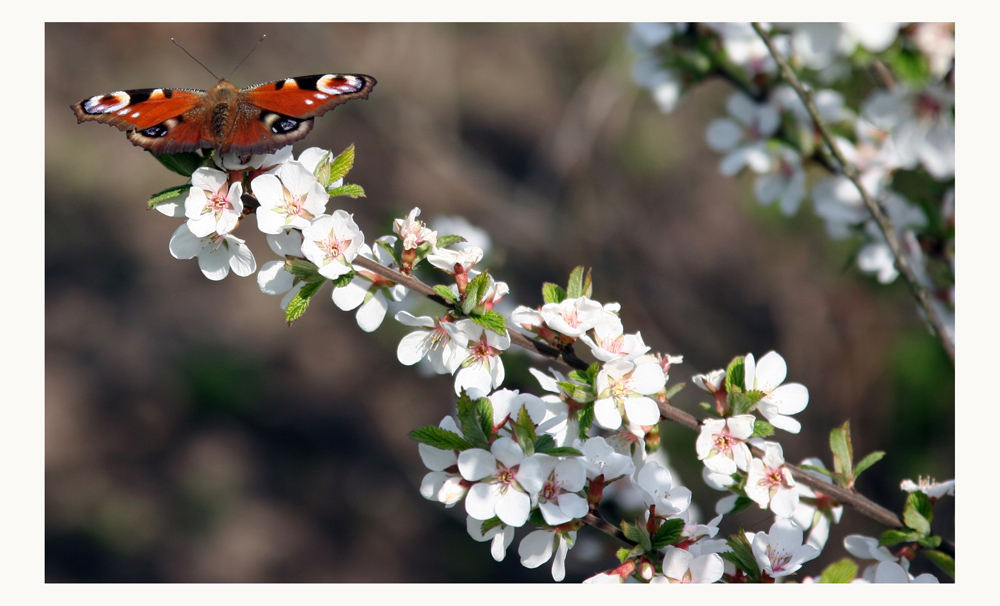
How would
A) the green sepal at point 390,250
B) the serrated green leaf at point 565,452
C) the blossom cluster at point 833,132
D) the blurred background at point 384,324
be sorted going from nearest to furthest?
the serrated green leaf at point 565,452 < the green sepal at point 390,250 < the blossom cluster at point 833,132 < the blurred background at point 384,324

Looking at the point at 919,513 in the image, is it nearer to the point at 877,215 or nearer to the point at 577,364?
the point at 877,215

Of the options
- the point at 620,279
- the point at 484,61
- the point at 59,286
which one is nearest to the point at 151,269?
the point at 59,286

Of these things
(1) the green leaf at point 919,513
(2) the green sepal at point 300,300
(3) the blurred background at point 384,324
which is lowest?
(3) the blurred background at point 384,324

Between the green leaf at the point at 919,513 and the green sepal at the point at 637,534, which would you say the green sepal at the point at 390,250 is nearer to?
the green sepal at the point at 637,534

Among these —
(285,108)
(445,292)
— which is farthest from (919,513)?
(285,108)

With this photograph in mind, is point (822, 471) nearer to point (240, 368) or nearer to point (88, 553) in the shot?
point (240, 368)

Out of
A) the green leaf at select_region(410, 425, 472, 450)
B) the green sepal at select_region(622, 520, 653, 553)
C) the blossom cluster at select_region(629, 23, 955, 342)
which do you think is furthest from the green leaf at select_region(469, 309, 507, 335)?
the blossom cluster at select_region(629, 23, 955, 342)

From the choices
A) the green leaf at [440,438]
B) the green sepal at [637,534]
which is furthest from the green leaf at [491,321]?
the green sepal at [637,534]
